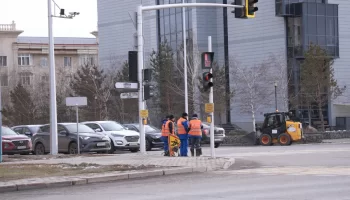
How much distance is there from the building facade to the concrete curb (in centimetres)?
3901

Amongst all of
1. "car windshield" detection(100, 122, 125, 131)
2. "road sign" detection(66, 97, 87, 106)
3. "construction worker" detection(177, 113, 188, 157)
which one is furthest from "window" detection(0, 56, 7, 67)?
"construction worker" detection(177, 113, 188, 157)

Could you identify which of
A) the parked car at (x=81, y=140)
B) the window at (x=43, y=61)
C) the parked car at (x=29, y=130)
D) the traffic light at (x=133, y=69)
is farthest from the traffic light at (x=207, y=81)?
the window at (x=43, y=61)

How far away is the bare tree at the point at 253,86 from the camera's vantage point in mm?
56406

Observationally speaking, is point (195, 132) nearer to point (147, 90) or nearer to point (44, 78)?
point (147, 90)

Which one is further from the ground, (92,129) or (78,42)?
(78,42)

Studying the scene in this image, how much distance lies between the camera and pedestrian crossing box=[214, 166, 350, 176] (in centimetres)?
1714

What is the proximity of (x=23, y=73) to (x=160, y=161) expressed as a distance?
2351 inches

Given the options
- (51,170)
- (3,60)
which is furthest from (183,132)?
(3,60)

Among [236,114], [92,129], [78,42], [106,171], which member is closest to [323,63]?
[236,114]

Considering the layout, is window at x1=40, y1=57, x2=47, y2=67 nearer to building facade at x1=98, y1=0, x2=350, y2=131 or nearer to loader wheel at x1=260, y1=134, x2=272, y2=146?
building facade at x1=98, y1=0, x2=350, y2=131

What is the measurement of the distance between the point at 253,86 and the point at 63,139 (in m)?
28.2

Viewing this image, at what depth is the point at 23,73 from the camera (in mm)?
78750

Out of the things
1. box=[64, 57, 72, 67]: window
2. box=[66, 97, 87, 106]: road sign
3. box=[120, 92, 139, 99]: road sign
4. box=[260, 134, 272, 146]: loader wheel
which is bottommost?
box=[260, 134, 272, 146]: loader wheel

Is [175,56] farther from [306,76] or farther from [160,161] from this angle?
[160,161]
